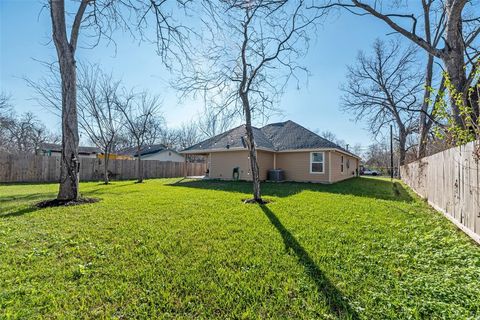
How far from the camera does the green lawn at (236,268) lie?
1.95m

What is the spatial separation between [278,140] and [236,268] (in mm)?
13438

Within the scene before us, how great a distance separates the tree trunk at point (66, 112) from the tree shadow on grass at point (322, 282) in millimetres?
6331

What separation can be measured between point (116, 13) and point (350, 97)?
734 inches

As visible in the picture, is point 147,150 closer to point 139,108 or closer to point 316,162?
point 139,108

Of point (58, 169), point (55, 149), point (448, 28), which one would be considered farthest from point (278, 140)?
point (55, 149)

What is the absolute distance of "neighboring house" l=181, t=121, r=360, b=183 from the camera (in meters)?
13.3

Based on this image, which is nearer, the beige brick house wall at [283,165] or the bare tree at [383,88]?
the beige brick house wall at [283,165]

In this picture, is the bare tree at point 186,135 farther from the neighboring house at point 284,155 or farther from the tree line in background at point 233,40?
the tree line in background at point 233,40

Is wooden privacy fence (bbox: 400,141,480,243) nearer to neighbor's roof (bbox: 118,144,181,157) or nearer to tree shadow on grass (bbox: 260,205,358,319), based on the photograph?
tree shadow on grass (bbox: 260,205,358,319)

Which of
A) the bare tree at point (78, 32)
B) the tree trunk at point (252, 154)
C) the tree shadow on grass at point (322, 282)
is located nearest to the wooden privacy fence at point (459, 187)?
the tree shadow on grass at point (322, 282)

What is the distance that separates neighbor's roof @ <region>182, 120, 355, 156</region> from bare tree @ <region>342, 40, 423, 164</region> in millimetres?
6270

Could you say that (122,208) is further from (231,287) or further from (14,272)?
(231,287)

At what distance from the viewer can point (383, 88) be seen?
19047mm

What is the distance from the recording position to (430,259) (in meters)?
2.87
